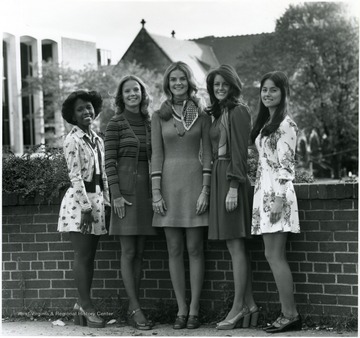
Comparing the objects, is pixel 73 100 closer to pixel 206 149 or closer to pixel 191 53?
pixel 206 149

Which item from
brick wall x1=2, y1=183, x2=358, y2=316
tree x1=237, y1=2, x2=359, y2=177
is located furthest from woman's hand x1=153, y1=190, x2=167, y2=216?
tree x1=237, y1=2, x2=359, y2=177

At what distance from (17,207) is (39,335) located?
4.98 feet

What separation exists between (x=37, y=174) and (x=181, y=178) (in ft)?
6.37

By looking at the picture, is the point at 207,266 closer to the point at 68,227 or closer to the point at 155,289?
→ the point at 155,289

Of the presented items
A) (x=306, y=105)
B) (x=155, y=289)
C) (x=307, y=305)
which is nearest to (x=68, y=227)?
(x=155, y=289)

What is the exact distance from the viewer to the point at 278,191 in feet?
19.4

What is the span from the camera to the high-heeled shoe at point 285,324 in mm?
6027

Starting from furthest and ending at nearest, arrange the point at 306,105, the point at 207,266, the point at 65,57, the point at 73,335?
the point at 65,57
the point at 306,105
the point at 207,266
the point at 73,335

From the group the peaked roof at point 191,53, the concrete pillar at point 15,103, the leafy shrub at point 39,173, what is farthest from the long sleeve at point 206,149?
the peaked roof at point 191,53

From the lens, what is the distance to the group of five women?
6029 mm

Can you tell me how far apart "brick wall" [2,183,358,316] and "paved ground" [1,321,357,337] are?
1.23 feet

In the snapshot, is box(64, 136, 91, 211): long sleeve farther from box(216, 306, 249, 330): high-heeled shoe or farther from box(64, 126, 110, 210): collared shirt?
box(216, 306, 249, 330): high-heeled shoe

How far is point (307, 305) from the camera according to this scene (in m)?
6.50

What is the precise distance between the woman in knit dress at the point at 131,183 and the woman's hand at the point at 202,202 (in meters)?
0.50
